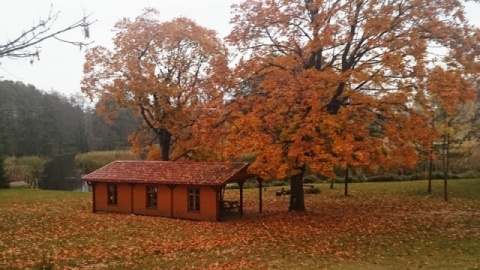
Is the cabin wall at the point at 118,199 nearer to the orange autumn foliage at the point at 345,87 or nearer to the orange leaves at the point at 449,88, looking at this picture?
the orange autumn foliage at the point at 345,87

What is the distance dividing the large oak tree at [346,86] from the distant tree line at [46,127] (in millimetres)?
54915

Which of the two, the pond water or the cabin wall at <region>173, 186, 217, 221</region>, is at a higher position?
the cabin wall at <region>173, 186, 217, 221</region>

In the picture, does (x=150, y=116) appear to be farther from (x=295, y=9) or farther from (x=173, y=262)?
(x=173, y=262)

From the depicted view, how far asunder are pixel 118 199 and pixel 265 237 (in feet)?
37.5

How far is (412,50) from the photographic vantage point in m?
17.6

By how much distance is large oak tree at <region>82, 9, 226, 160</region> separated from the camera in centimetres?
2873

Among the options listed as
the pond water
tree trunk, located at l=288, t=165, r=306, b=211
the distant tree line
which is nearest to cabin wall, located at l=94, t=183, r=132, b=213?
tree trunk, located at l=288, t=165, r=306, b=211

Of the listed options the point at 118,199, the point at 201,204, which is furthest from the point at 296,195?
the point at 118,199

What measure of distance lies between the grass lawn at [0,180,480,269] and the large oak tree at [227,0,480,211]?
8.87 ft

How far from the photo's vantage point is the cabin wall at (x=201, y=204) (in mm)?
20891

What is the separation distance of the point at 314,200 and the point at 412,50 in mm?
12351

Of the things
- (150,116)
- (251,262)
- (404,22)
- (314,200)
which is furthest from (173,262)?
(150,116)

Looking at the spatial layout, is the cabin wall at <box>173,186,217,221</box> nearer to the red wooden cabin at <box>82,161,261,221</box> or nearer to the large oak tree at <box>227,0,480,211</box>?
the red wooden cabin at <box>82,161,261,221</box>

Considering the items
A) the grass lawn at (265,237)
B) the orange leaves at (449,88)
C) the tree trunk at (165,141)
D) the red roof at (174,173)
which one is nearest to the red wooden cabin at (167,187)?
the red roof at (174,173)
